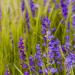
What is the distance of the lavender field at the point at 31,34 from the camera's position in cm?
123

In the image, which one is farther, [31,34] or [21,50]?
[31,34]

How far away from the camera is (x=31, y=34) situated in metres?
1.47

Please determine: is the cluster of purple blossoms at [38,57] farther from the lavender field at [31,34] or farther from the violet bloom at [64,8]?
the violet bloom at [64,8]

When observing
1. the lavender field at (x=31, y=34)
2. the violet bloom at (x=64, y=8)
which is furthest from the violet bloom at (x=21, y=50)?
the violet bloom at (x=64, y=8)

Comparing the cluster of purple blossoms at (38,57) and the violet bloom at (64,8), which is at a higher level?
the violet bloom at (64,8)

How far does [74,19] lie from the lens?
1338 millimetres

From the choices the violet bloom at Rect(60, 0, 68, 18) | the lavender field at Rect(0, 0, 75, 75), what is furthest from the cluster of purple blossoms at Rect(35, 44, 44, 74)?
the violet bloom at Rect(60, 0, 68, 18)

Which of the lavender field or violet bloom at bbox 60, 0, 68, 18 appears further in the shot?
violet bloom at bbox 60, 0, 68, 18

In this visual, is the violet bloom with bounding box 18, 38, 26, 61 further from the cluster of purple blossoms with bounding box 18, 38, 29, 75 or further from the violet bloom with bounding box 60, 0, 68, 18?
the violet bloom with bounding box 60, 0, 68, 18

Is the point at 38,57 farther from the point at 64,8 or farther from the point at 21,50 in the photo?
the point at 64,8

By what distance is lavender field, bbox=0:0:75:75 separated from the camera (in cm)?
123

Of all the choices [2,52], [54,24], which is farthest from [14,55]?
[54,24]

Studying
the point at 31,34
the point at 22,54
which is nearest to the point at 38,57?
the point at 22,54

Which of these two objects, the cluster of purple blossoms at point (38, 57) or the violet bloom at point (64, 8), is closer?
the cluster of purple blossoms at point (38, 57)
